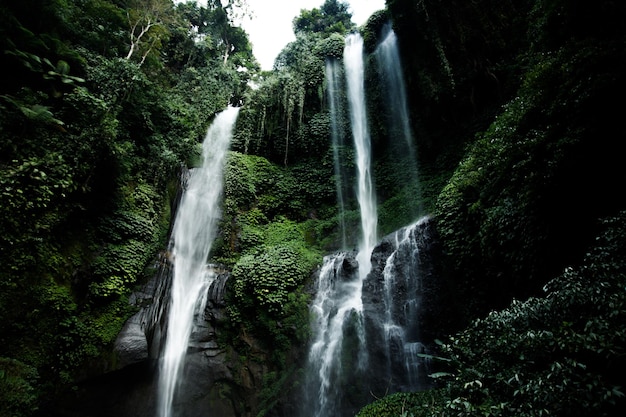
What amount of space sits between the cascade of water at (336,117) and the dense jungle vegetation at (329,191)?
0.37 metres

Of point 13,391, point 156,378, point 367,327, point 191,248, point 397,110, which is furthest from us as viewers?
point 397,110

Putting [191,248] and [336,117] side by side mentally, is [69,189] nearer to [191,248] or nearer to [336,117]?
[191,248]

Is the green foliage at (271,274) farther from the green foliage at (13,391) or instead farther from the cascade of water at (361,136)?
the green foliage at (13,391)

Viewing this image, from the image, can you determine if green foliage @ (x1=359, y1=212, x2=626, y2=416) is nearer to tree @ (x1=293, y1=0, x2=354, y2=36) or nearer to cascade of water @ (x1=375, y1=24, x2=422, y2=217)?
cascade of water @ (x1=375, y1=24, x2=422, y2=217)

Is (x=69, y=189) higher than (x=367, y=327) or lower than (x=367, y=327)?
higher

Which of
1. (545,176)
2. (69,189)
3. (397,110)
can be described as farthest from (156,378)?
(397,110)

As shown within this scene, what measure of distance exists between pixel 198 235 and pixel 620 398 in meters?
11.8

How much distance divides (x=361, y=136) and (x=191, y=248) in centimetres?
→ 880

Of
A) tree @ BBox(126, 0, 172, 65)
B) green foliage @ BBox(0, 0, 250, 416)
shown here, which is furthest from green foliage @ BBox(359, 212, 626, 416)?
tree @ BBox(126, 0, 172, 65)

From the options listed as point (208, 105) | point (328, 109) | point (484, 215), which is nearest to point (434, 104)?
point (328, 109)

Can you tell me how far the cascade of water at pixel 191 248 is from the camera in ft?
28.4

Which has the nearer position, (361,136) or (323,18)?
(361,136)

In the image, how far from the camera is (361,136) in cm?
1395

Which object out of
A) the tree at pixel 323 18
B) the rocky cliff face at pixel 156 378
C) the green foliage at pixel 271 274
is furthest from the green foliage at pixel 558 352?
the tree at pixel 323 18
